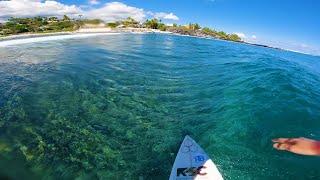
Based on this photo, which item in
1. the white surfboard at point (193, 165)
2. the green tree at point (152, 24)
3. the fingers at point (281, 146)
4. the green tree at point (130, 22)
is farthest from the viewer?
the green tree at point (152, 24)

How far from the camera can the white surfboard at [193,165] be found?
26.8 feet

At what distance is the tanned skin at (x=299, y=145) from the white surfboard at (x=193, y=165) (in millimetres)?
2841

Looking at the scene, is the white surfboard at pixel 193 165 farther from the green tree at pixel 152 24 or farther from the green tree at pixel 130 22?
the green tree at pixel 152 24

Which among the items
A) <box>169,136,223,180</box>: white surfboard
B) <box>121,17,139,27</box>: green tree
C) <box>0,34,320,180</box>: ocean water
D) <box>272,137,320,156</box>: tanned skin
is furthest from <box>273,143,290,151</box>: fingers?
<box>121,17,139,27</box>: green tree


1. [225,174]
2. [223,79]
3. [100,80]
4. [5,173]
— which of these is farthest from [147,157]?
[223,79]

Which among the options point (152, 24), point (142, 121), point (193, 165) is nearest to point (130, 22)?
point (152, 24)

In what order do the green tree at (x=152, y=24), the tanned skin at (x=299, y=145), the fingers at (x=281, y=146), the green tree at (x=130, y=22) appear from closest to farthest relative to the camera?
the tanned skin at (x=299, y=145) → the fingers at (x=281, y=146) → the green tree at (x=130, y=22) → the green tree at (x=152, y=24)

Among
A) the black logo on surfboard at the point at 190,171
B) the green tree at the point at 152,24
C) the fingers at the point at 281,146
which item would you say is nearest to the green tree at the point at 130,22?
the green tree at the point at 152,24

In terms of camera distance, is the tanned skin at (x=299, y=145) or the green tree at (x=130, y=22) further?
the green tree at (x=130, y=22)

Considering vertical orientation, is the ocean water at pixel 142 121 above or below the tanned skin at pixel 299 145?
below

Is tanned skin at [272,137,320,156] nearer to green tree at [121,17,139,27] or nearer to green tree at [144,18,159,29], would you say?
green tree at [121,17,139,27]

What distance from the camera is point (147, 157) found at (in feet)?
30.4

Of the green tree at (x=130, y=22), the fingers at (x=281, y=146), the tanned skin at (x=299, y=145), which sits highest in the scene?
the tanned skin at (x=299, y=145)

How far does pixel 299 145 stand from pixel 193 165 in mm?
3501
